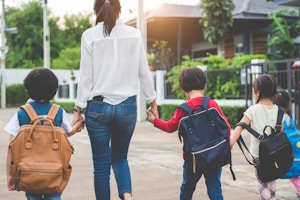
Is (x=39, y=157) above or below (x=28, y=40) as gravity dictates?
below

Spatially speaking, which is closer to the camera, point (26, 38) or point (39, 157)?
point (39, 157)

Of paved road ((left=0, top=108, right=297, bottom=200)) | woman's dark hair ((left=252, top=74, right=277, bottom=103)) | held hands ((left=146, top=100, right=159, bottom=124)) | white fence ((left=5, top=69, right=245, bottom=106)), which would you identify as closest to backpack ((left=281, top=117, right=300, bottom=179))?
woman's dark hair ((left=252, top=74, right=277, bottom=103))

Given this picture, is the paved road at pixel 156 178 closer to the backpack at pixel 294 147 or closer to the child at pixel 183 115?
the backpack at pixel 294 147

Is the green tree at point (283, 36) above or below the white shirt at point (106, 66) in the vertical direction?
Answer: above

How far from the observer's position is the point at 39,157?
3.22 meters

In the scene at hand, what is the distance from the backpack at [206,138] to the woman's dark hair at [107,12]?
0.92 m

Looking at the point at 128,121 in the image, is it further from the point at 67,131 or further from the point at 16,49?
the point at 16,49

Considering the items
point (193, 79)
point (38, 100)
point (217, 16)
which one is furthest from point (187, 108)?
point (217, 16)

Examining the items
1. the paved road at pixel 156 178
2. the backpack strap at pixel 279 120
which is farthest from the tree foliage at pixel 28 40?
the backpack strap at pixel 279 120

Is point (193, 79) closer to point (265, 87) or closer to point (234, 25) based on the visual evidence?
point (265, 87)

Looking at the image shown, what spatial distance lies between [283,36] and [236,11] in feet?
9.37

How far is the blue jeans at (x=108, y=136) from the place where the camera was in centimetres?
373

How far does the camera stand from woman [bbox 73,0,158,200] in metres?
3.74

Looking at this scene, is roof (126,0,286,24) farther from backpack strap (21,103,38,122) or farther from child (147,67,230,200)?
backpack strap (21,103,38,122)
